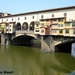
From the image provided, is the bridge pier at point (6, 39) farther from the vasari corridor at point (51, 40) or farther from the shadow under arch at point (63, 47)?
the shadow under arch at point (63, 47)

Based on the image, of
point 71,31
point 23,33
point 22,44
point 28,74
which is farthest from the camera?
point 22,44

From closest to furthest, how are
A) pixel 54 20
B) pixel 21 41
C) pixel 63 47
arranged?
pixel 54 20 → pixel 63 47 → pixel 21 41

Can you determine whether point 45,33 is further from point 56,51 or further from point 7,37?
point 7,37

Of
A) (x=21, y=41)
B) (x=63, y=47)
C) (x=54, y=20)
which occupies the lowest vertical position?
(x=63, y=47)

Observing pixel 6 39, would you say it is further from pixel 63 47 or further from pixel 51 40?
pixel 63 47

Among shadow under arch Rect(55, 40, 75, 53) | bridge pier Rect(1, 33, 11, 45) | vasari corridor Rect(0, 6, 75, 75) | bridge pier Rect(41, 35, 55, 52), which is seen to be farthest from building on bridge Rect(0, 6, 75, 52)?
bridge pier Rect(1, 33, 11, 45)

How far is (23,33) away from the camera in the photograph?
1401 inches

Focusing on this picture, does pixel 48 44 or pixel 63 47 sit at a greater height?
pixel 48 44

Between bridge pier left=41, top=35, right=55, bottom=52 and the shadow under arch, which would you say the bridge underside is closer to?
bridge pier left=41, top=35, right=55, bottom=52

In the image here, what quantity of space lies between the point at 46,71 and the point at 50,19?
1338cm

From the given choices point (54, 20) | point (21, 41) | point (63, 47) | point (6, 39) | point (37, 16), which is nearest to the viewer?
point (54, 20)

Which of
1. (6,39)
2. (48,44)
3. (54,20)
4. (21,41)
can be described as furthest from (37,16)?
(6,39)

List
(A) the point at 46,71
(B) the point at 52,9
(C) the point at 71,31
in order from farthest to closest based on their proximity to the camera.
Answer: (B) the point at 52,9 < (C) the point at 71,31 < (A) the point at 46,71

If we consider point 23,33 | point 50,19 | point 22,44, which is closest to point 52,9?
point 50,19
